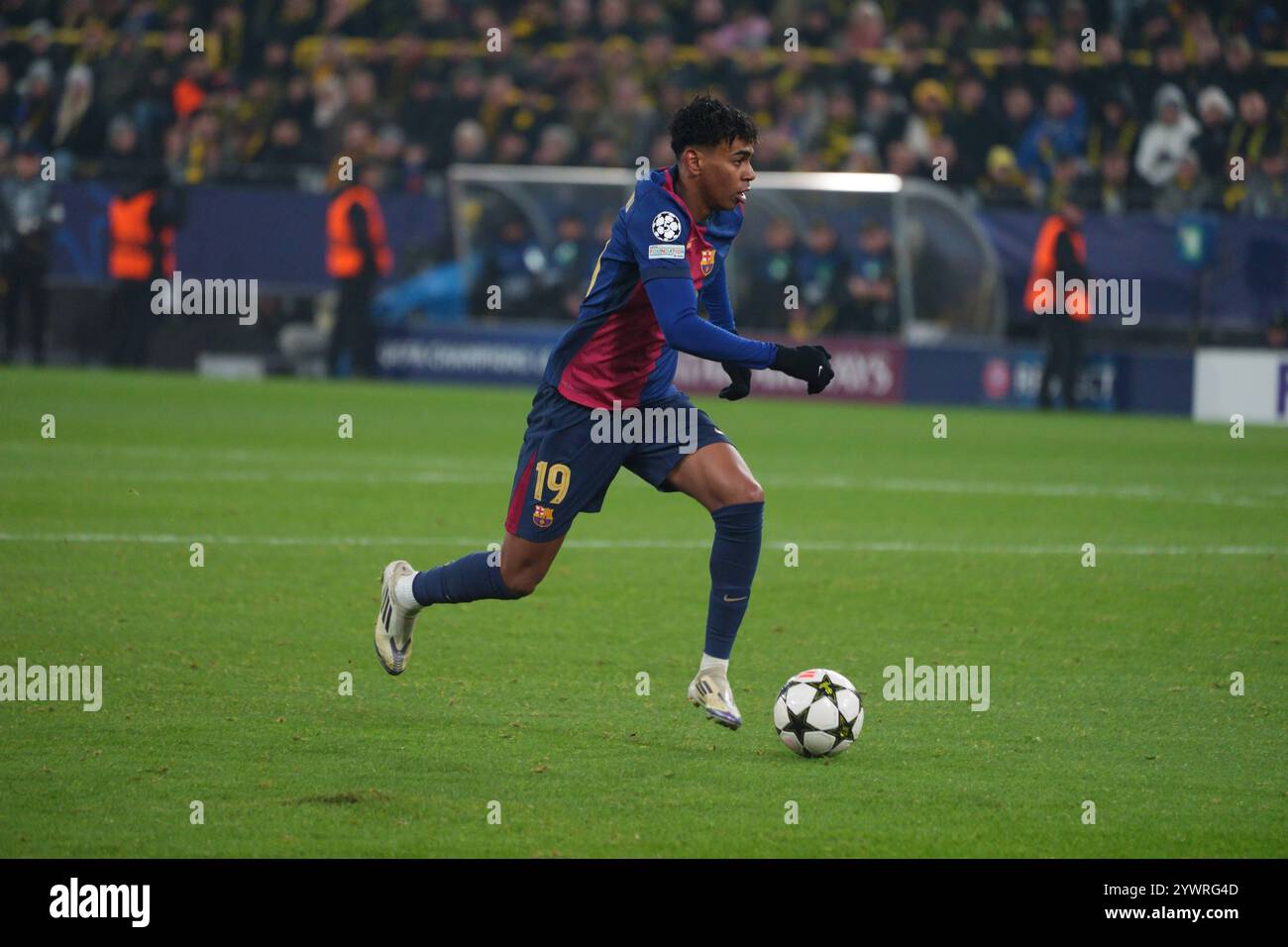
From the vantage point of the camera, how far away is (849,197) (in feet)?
71.7

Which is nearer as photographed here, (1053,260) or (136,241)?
(1053,260)

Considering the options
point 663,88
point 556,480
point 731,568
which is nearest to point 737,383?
point 731,568

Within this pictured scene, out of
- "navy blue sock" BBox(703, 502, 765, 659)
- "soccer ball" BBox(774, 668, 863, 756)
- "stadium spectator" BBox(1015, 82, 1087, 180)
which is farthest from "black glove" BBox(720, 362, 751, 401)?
"stadium spectator" BBox(1015, 82, 1087, 180)

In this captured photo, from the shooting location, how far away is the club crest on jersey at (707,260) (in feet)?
20.4

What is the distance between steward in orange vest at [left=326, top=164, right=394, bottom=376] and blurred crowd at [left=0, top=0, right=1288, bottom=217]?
3.69 feet

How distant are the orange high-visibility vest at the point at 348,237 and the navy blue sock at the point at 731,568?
609 inches

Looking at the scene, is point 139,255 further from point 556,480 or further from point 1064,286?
point 556,480

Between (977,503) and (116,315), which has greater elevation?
(116,315)

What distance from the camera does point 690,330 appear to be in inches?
231

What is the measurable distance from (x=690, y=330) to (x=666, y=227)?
1.15 ft

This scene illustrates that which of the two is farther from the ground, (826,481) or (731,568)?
(826,481)

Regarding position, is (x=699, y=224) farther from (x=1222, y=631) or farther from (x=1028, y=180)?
(x=1028, y=180)

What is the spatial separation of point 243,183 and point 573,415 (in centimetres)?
1756

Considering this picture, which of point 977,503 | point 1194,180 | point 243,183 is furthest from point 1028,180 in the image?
point 977,503
